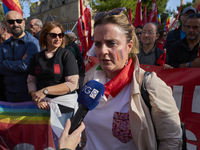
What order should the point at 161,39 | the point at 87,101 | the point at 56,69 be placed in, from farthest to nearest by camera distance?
the point at 161,39 < the point at 56,69 < the point at 87,101

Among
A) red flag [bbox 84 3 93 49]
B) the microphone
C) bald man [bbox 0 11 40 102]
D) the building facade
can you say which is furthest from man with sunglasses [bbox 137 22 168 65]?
the building facade

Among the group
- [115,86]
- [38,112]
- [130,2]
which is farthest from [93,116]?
[130,2]

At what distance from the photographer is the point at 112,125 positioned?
1.35m

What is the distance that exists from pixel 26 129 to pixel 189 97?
255 centimetres

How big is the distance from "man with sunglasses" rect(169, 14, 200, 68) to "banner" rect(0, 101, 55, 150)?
2506 millimetres

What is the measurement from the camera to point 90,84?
4.03 feet

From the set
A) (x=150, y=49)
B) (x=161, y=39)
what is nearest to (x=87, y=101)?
(x=150, y=49)

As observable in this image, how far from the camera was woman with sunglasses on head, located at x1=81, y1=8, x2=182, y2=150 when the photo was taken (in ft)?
4.09

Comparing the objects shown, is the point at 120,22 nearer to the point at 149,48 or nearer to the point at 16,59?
the point at 16,59

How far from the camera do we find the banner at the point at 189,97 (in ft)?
7.38

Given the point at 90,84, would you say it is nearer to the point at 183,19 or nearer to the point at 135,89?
the point at 135,89

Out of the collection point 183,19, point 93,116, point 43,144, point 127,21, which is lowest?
point 43,144

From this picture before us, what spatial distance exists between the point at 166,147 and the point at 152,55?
2296mm

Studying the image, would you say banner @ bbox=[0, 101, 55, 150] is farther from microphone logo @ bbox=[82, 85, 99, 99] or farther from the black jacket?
the black jacket
